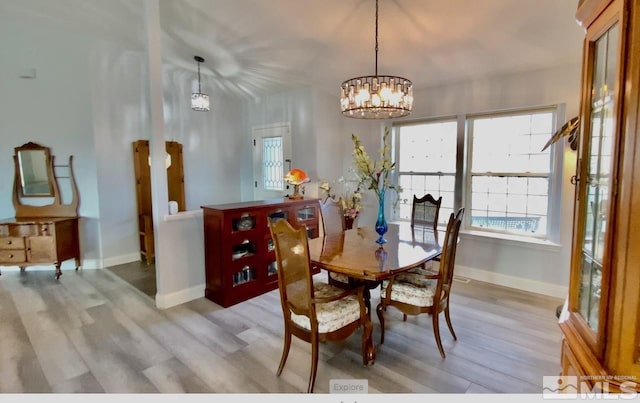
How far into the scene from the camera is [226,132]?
5.91 metres

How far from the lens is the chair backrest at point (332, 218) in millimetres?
3256

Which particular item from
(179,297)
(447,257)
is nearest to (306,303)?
(447,257)

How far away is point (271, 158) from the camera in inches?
219

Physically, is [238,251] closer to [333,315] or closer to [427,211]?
[333,315]

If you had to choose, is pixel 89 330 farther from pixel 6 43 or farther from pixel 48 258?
pixel 6 43

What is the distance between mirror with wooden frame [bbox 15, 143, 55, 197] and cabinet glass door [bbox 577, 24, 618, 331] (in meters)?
5.63

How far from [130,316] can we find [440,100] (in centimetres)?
420

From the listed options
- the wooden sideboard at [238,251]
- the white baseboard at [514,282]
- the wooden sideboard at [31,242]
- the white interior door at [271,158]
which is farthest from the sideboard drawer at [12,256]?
the white baseboard at [514,282]

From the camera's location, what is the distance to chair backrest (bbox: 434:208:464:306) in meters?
→ 2.33

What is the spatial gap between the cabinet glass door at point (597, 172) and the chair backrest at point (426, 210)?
2.17 metres

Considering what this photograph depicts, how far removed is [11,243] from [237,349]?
3.64 m

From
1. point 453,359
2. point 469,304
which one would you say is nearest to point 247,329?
point 453,359

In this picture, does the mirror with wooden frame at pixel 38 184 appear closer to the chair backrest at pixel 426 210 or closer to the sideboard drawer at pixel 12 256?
the sideboard drawer at pixel 12 256

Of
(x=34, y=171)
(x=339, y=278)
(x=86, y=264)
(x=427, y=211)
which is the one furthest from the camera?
(x=86, y=264)
